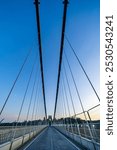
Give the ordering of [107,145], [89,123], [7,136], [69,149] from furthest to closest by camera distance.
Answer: [7,136] → [69,149] → [89,123] → [107,145]

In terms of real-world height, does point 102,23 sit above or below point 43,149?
above

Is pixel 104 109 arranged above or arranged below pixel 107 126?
above

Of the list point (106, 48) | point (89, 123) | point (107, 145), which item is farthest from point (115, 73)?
point (89, 123)

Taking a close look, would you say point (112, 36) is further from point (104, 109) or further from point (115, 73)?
point (104, 109)

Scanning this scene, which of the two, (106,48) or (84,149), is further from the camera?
(84,149)

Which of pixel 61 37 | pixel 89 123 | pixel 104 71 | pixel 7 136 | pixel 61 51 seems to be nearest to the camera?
pixel 104 71

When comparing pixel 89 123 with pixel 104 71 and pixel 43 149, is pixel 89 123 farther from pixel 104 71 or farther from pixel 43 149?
pixel 104 71

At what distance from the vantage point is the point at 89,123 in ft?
31.1

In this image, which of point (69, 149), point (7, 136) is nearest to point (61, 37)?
point (7, 136)

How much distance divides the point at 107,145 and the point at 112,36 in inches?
126

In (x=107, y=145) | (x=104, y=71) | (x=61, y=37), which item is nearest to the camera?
(x=107, y=145)

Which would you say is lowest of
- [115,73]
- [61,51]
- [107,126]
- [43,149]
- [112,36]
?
[43,149]

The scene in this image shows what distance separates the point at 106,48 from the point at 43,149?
6357 millimetres

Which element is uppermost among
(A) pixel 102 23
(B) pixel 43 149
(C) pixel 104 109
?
(A) pixel 102 23
